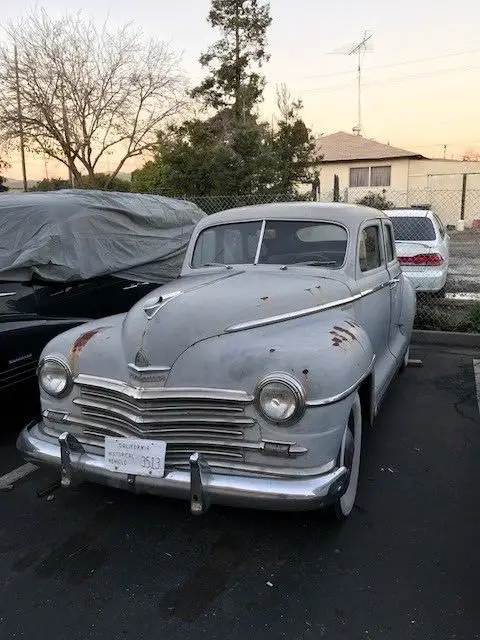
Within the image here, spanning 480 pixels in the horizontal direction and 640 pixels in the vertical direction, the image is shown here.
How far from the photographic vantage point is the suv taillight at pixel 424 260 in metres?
7.65

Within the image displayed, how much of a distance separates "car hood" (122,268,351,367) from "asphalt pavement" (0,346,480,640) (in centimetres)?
107

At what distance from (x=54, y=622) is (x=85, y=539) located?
25.7 inches

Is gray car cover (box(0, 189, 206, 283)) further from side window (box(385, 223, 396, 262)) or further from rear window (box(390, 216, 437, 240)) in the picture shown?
rear window (box(390, 216, 437, 240))

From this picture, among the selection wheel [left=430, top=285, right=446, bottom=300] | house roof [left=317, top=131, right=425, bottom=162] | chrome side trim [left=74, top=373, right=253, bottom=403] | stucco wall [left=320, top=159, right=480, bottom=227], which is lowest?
wheel [left=430, top=285, right=446, bottom=300]

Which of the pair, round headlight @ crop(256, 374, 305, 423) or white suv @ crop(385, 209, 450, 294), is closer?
round headlight @ crop(256, 374, 305, 423)

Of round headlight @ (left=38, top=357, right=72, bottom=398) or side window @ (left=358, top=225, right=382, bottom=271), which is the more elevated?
side window @ (left=358, top=225, right=382, bottom=271)

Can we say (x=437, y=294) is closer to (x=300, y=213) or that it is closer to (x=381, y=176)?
(x=300, y=213)

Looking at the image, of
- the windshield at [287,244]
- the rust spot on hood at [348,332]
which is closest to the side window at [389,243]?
the windshield at [287,244]

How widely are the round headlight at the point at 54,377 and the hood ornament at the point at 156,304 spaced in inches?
21.6

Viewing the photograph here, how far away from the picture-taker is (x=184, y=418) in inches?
105

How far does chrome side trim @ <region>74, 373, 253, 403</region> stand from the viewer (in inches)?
102

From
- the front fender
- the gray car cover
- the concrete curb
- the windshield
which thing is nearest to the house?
the concrete curb

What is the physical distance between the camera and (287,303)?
3236 mm

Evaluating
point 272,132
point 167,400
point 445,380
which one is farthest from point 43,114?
point 167,400
